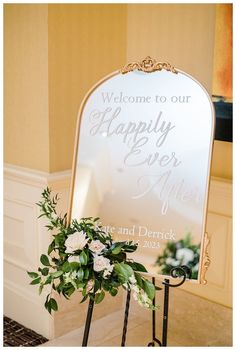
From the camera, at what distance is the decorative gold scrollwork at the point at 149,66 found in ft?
6.77

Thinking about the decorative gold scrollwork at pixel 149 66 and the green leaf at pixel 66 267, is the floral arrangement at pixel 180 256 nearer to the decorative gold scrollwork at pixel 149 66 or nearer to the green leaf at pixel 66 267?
the green leaf at pixel 66 267

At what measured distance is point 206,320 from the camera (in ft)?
9.29

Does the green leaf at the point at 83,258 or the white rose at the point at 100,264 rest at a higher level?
the green leaf at the point at 83,258

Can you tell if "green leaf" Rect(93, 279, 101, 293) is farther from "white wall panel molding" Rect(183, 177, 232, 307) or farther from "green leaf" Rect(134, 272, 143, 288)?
"white wall panel molding" Rect(183, 177, 232, 307)

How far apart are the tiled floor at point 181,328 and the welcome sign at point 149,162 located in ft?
2.98

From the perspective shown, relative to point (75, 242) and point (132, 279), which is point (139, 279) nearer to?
point (132, 279)

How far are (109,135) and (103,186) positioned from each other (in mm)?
231

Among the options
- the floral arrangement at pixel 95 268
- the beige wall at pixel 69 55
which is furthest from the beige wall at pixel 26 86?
the floral arrangement at pixel 95 268

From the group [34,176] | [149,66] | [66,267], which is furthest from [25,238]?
[149,66]

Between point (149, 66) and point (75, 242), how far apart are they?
0.81m

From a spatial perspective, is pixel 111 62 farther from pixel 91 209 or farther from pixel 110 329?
pixel 110 329

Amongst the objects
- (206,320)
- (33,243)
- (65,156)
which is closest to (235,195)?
(206,320)

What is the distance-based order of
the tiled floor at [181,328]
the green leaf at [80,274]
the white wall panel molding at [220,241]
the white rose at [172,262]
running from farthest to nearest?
1. the tiled floor at [181,328]
2. the white wall panel molding at [220,241]
3. the white rose at [172,262]
4. the green leaf at [80,274]

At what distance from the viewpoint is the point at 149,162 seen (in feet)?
6.87
